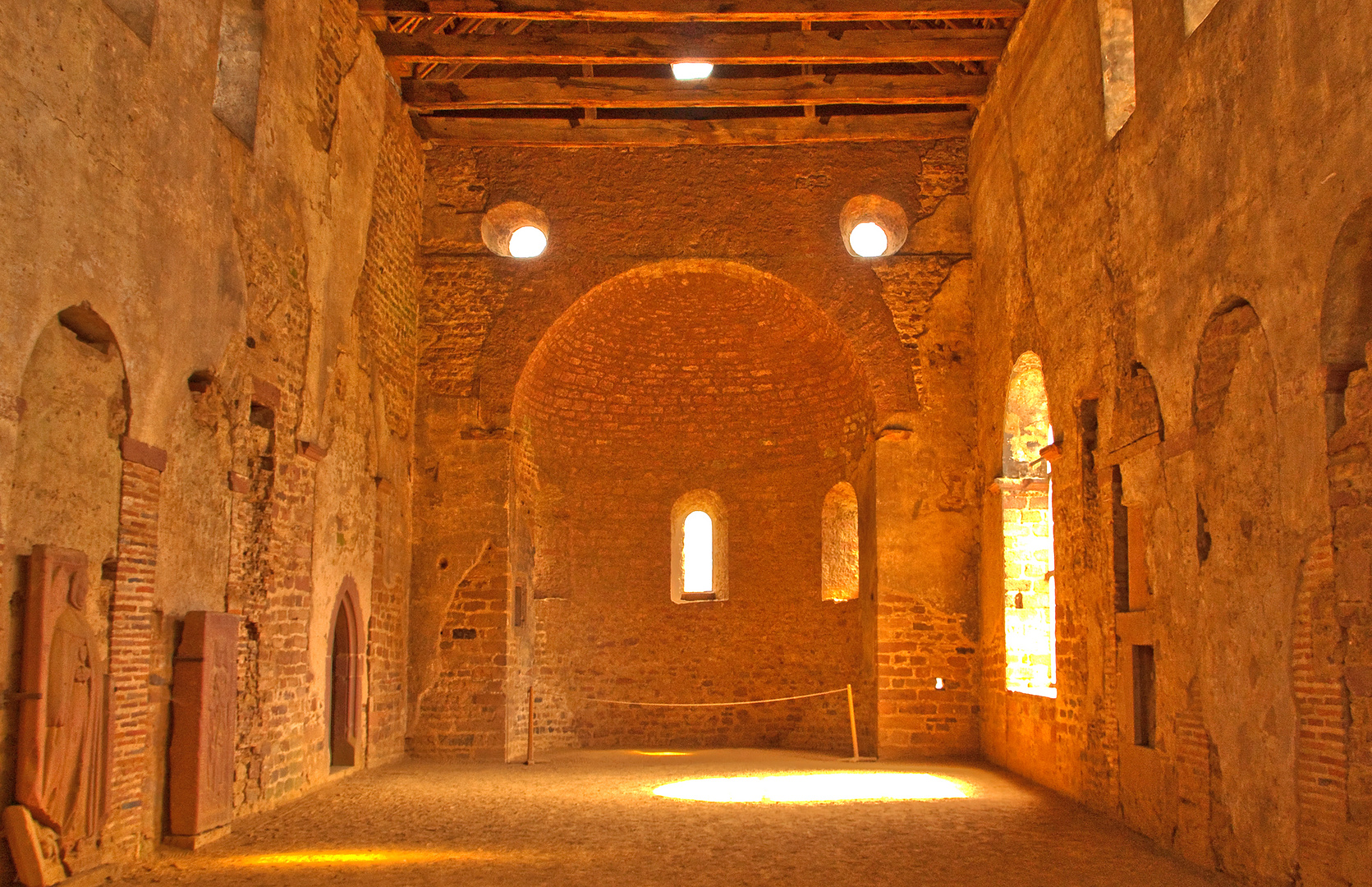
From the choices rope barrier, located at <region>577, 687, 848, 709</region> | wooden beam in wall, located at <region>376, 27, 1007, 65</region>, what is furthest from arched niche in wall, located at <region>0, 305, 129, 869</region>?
rope barrier, located at <region>577, 687, 848, 709</region>

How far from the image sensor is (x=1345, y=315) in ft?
20.3

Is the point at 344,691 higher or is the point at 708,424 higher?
the point at 708,424

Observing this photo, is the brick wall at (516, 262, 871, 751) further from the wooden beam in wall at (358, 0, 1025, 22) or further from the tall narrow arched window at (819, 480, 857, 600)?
the wooden beam in wall at (358, 0, 1025, 22)

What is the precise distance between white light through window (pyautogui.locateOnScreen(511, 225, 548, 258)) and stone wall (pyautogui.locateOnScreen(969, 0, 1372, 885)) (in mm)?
6647

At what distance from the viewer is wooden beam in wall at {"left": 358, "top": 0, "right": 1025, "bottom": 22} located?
1253 centimetres

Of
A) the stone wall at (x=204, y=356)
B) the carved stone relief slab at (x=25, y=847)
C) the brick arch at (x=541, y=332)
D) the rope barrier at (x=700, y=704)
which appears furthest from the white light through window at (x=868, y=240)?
the carved stone relief slab at (x=25, y=847)

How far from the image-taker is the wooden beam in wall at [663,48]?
43.7ft

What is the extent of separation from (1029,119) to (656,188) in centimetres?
509

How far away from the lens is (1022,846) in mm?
8125

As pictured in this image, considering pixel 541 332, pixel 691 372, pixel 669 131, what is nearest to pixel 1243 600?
pixel 541 332

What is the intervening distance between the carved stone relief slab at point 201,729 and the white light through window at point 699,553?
9263mm

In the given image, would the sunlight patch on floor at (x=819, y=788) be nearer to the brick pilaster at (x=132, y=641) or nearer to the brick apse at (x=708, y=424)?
the brick apse at (x=708, y=424)

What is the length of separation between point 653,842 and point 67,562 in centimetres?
447

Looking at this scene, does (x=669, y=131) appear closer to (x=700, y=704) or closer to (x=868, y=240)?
(x=868, y=240)
